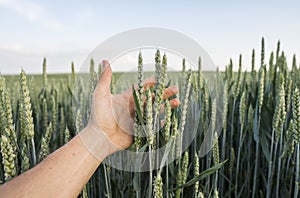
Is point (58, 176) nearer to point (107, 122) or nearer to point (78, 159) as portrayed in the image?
point (78, 159)

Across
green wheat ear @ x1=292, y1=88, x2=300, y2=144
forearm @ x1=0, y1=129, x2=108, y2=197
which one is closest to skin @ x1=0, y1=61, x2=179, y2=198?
forearm @ x1=0, y1=129, x2=108, y2=197

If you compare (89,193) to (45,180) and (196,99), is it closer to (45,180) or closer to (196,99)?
(45,180)

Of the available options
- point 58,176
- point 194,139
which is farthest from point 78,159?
point 194,139

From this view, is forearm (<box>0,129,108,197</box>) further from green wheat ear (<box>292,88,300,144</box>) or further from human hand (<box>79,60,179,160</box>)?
green wheat ear (<box>292,88,300,144</box>)

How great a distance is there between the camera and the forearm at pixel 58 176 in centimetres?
60

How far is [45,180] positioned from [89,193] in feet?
0.72

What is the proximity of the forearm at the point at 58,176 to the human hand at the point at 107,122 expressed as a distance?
0.03 m

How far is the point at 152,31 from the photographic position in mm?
738

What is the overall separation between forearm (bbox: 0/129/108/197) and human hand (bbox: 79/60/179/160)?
3 cm

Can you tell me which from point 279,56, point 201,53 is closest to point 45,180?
point 201,53

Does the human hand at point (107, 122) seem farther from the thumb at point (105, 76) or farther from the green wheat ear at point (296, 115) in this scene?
the green wheat ear at point (296, 115)

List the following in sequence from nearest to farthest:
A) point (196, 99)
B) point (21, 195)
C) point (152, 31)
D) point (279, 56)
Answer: point (21, 195)
point (152, 31)
point (196, 99)
point (279, 56)

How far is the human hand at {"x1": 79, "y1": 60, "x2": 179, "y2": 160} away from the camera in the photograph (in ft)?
2.45

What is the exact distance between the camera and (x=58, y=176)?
26.0 inches
